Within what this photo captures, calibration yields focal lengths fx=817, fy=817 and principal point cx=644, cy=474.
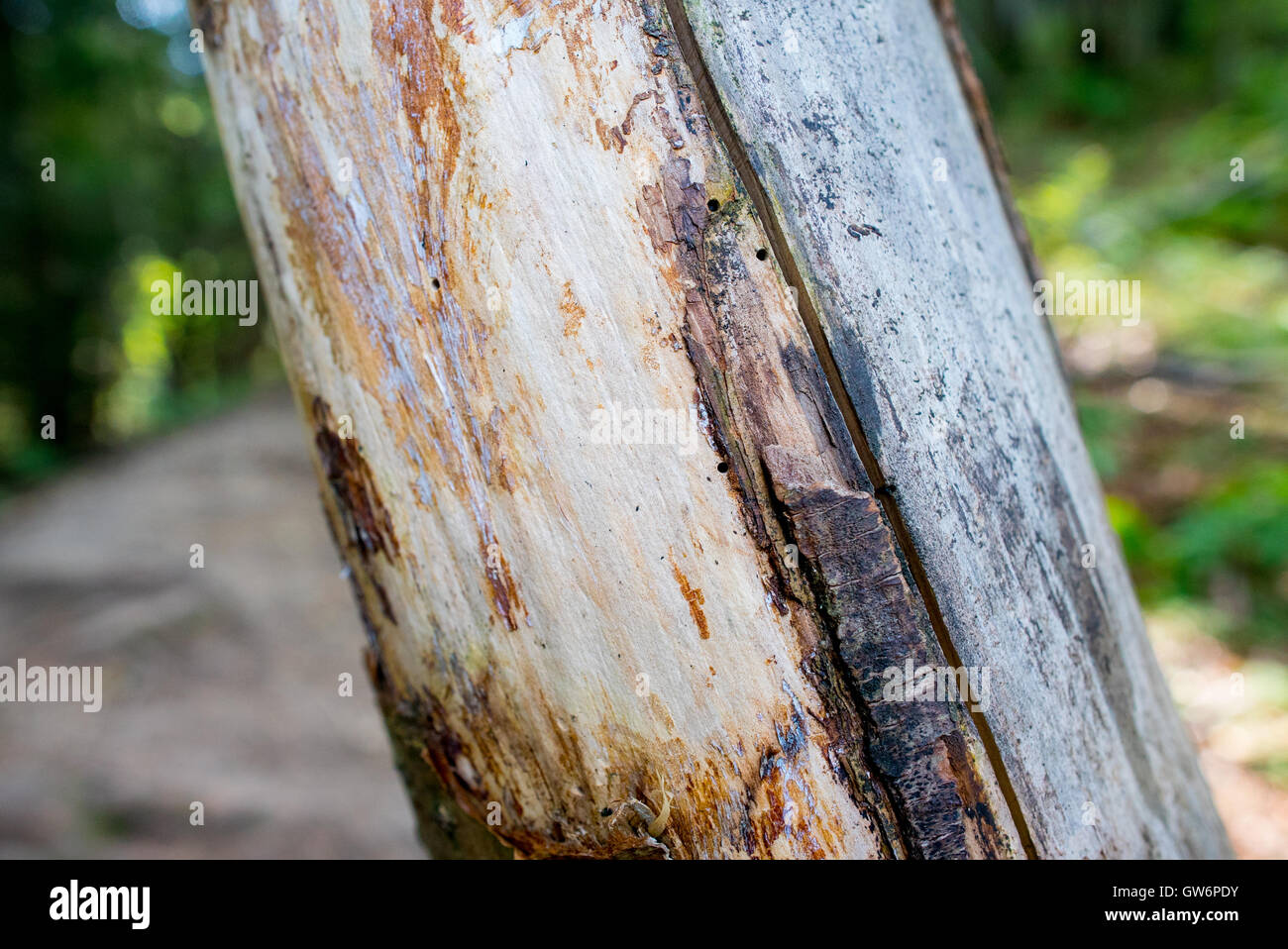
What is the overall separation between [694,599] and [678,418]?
0.63 feet

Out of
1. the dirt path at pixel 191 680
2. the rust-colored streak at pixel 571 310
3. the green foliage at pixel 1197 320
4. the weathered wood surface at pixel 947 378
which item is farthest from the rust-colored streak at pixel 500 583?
the green foliage at pixel 1197 320

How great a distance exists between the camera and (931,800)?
2.87 ft

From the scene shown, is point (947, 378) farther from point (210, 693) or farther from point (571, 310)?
point (210, 693)

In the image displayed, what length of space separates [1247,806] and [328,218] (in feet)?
11.1

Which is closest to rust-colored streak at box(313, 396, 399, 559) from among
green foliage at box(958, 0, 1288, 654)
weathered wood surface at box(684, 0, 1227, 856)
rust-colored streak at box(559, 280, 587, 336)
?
rust-colored streak at box(559, 280, 587, 336)

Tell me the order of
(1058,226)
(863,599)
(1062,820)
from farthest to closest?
(1058,226)
(1062,820)
(863,599)

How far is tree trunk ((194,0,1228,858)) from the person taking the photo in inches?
33.7

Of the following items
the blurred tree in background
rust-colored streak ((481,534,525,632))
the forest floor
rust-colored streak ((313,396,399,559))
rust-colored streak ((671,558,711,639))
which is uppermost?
the blurred tree in background

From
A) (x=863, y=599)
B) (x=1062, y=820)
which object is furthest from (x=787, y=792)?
(x=1062, y=820)

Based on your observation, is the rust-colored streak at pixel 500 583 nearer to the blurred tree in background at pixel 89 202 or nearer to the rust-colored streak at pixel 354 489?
the rust-colored streak at pixel 354 489

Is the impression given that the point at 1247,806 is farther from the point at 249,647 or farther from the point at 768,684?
the point at 249,647

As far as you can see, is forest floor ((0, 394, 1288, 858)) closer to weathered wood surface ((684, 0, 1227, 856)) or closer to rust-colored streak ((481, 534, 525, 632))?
weathered wood surface ((684, 0, 1227, 856))

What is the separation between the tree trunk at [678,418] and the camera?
2.81 ft

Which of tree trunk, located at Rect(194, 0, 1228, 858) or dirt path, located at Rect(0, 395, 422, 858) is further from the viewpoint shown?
dirt path, located at Rect(0, 395, 422, 858)
